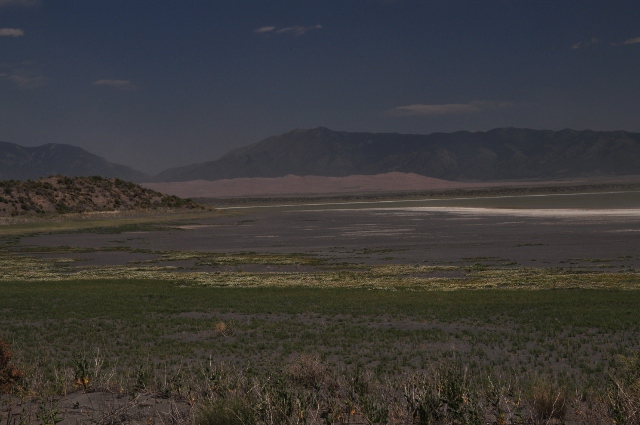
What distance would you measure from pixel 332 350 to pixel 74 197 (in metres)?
92.9

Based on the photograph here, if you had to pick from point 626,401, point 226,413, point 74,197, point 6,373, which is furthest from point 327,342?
point 74,197

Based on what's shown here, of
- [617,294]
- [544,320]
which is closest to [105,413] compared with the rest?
[544,320]

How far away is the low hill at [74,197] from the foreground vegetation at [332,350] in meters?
69.0

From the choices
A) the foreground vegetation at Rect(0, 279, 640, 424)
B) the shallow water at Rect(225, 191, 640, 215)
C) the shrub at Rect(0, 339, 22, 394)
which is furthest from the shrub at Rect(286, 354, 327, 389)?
the shallow water at Rect(225, 191, 640, 215)

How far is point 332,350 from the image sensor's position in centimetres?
1446

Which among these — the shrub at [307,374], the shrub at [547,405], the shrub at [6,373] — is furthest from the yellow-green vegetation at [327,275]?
the shrub at [6,373]

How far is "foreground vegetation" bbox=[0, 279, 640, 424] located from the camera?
29.1 feet

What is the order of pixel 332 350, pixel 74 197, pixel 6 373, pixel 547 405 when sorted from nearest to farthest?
pixel 547 405, pixel 6 373, pixel 332 350, pixel 74 197

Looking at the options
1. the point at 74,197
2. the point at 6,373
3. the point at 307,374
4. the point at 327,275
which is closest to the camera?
the point at 6,373

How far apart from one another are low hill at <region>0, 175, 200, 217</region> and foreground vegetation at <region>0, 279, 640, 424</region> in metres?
69.0

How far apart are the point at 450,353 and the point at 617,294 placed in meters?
10.1

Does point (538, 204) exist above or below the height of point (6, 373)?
below

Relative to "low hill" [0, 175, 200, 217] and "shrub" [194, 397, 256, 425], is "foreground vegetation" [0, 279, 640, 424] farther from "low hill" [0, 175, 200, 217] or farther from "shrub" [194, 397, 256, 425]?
"low hill" [0, 175, 200, 217]

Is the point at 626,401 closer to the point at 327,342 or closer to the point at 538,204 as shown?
the point at 327,342
